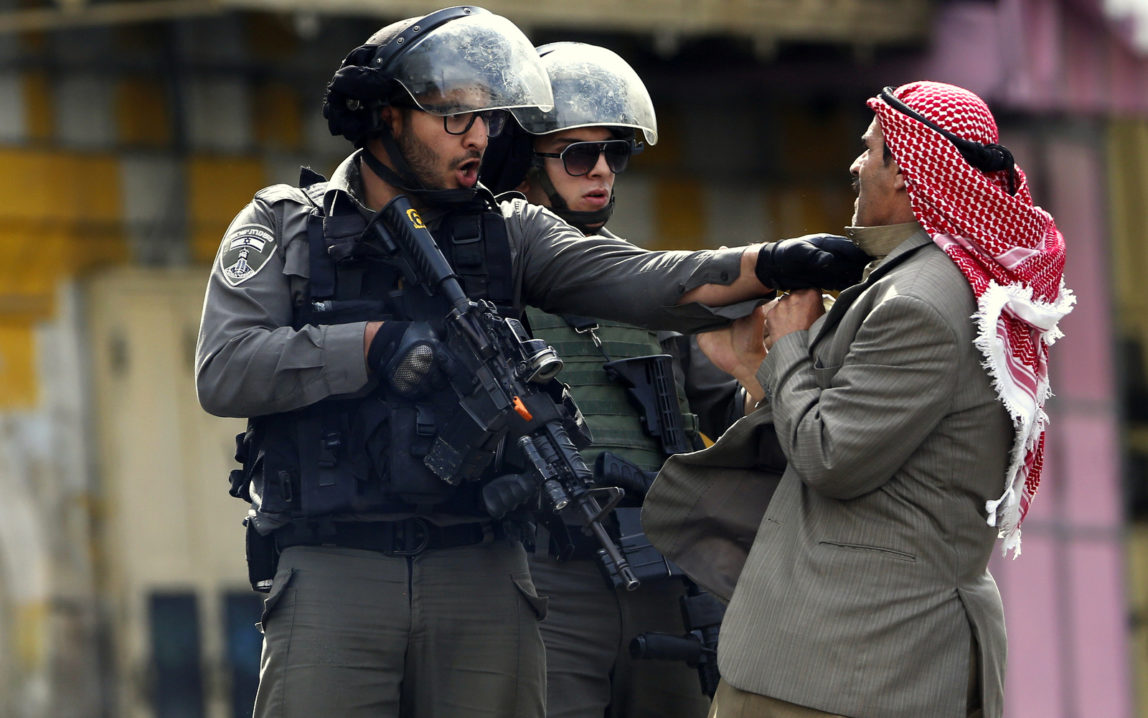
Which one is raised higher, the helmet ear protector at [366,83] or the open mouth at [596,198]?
the helmet ear protector at [366,83]

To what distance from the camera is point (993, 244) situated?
3068mm

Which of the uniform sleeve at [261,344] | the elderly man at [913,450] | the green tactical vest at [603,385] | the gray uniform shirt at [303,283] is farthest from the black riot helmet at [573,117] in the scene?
the elderly man at [913,450]

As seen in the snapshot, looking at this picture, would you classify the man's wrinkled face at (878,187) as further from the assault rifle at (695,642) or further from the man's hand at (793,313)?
the assault rifle at (695,642)

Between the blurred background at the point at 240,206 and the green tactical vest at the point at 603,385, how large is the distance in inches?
144

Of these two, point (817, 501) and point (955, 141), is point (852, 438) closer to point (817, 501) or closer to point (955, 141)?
point (817, 501)

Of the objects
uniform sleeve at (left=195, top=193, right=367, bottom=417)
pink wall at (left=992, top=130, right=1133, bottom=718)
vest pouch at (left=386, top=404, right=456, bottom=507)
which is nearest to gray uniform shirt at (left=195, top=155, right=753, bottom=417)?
uniform sleeve at (left=195, top=193, right=367, bottom=417)

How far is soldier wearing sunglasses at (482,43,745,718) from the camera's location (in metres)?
3.87

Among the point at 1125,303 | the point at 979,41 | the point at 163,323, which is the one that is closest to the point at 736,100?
the point at 979,41

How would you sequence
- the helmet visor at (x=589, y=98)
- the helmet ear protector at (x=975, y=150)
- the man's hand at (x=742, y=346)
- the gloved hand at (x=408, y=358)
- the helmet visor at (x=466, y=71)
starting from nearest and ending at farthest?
the helmet ear protector at (x=975, y=150) → the gloved hand at (x=408, y=358) → the helmet visor at (x=466, y=71) → the man's hand at (x=742, y=346) → the helmet visor at (x=589, y=98)

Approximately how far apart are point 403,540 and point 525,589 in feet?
0.90

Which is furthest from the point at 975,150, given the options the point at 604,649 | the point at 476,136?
the point at 604,649

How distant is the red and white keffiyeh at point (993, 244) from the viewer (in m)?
3.02

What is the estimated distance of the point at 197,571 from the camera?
25.2 ft

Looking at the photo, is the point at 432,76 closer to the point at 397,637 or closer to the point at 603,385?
the point at 603,385
